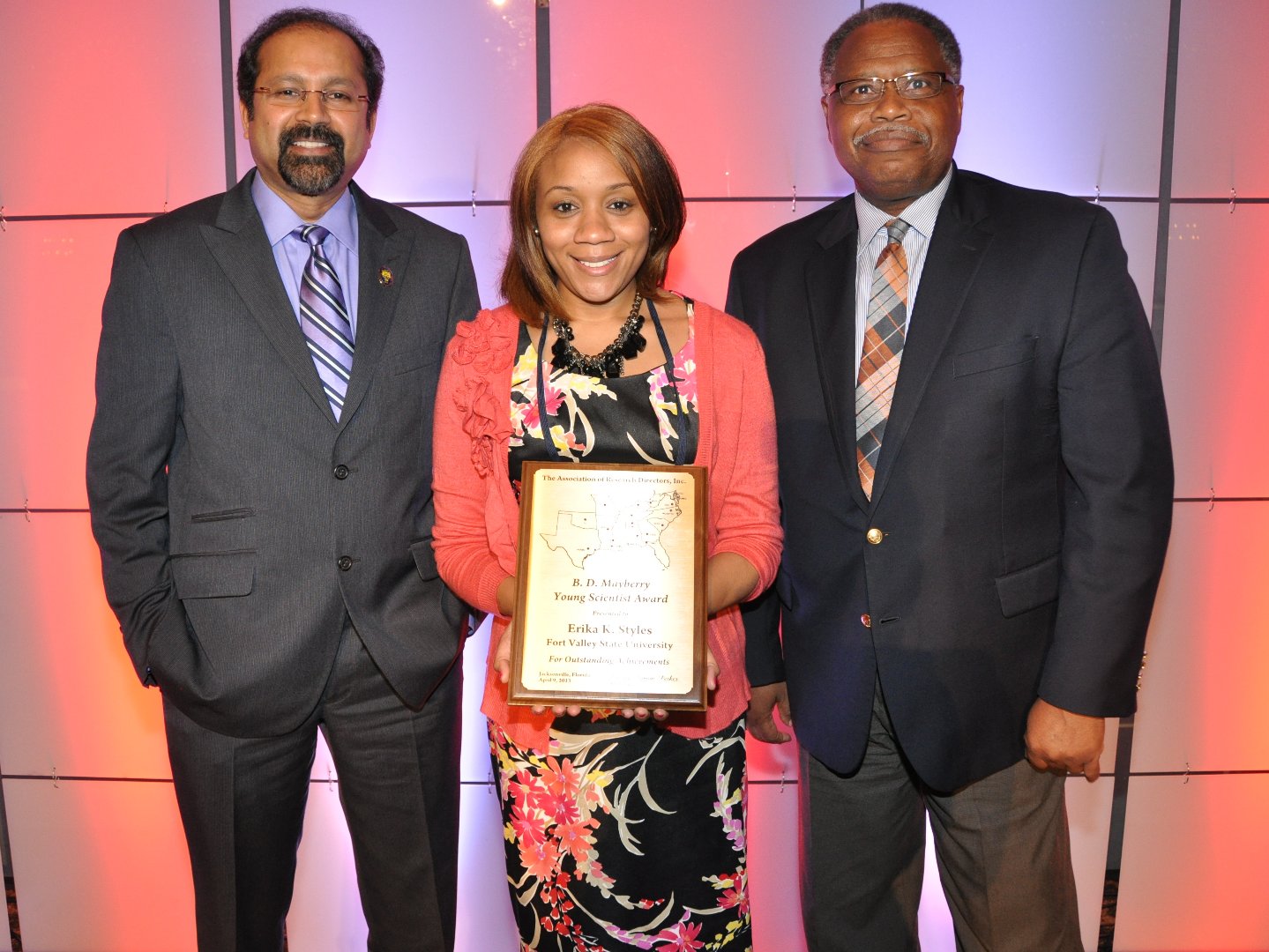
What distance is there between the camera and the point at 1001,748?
212 centimetres

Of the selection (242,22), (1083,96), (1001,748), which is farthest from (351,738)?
(1083,96)

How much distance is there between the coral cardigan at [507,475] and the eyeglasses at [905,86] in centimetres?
57

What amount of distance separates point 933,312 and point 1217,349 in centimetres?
154

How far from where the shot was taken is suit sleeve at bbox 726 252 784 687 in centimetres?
234

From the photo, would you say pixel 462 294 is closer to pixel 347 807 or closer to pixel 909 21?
pixel 909 21

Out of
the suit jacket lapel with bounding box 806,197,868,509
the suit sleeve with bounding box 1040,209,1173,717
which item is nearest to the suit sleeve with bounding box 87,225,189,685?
the suit jacket lapel with bounding box 806,197,868,509

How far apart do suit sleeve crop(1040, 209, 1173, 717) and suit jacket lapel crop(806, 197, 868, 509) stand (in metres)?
0.42

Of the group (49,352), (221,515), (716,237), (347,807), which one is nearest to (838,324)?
(716,237)

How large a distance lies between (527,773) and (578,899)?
0.90 ft

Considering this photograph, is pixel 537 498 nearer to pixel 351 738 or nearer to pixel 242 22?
pixel 351 738

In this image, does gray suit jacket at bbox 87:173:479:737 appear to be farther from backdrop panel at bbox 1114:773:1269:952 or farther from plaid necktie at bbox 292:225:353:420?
backdrop panel at bbox 1114:773:1269:952

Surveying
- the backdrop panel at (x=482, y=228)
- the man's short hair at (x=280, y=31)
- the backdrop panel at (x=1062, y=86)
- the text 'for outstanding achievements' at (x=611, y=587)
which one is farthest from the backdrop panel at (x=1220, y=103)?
the man's short hair at (x=280, y=31)

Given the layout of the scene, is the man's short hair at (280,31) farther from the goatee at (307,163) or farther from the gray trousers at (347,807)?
the gray trousers at (347,807)

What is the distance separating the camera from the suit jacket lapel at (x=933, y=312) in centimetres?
200
